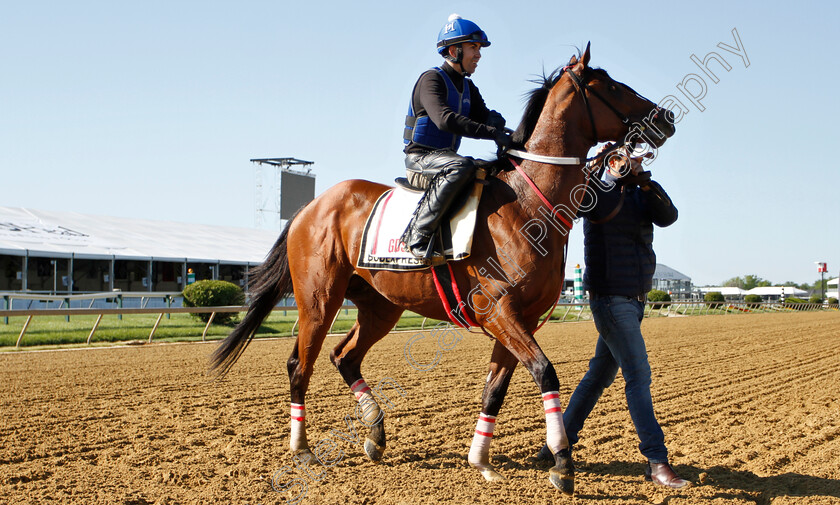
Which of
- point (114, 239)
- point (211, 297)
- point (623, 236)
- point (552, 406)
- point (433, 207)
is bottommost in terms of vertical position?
point (552, 406)

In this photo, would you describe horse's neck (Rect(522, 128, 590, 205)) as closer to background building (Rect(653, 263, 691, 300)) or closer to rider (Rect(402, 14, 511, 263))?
rider (Rect(402, 14, 511, 263))

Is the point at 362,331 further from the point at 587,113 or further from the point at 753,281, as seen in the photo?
the point at 753,281

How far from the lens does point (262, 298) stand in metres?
4.99

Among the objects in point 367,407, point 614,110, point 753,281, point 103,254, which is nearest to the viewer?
point 614,110

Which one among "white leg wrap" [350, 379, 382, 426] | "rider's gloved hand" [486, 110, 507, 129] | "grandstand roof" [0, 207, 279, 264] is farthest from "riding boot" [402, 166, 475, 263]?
"grandstand roof" [0, 207, 279, 264]

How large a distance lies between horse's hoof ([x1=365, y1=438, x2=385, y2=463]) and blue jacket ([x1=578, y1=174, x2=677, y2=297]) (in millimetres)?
1606

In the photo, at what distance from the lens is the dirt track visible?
3377 millimetres

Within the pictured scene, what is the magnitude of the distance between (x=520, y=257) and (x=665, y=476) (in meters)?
1.41

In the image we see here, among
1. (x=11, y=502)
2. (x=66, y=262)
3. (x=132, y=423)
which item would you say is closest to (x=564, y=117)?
(x=11, y=502)

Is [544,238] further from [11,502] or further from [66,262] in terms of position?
[66,262]

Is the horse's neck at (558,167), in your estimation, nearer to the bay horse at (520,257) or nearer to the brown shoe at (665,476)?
the bay horse at (520,257)

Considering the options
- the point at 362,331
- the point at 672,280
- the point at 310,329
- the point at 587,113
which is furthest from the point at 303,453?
the point at 672,280

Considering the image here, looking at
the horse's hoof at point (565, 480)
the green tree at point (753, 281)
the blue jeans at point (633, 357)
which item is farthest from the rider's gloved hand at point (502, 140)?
the green tree at point (753, 281)

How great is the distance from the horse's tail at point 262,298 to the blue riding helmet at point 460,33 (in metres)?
1.77
